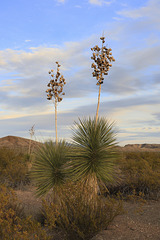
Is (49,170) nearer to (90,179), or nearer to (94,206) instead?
(90,179)

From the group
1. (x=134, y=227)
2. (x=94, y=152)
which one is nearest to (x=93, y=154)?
(x=94, y=152)

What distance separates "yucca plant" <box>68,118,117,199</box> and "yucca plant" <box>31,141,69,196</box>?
1.67 feet

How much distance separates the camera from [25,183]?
48.3 ft

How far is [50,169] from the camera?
29.0ft

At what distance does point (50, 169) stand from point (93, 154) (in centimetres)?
164

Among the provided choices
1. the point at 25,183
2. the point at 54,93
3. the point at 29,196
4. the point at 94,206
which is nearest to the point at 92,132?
the point at 94,206

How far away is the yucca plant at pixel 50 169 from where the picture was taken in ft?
28.7

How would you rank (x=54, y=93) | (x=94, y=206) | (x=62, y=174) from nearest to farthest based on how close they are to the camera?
(x=94, y=206) → (x=62, y=174) → (x=54, y=93)

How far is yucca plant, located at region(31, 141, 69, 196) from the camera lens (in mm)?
8734

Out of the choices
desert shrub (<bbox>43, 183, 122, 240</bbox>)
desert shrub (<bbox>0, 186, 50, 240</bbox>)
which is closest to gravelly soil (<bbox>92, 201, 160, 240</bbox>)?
desert shrub (<bbox>43, 183, 122, 240</bbox>)

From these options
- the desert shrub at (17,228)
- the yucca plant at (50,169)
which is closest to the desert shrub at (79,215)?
the desert shrub at (17,228)

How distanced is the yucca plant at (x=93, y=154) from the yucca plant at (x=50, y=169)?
510mm

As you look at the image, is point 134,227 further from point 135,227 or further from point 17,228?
point 17,228

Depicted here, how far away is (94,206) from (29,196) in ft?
21.4
